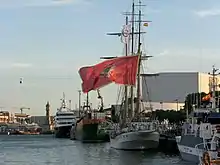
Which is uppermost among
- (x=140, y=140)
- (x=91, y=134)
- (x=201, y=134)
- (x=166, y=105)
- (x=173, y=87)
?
(x=173, y=87)

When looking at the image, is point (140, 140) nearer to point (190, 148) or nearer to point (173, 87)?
point (190, 148)

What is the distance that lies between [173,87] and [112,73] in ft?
366

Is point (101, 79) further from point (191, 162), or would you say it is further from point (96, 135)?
point (96, 135)

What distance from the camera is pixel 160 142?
282ft

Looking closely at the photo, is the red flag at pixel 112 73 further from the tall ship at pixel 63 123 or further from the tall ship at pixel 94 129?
the tall ship at pixel 63 123

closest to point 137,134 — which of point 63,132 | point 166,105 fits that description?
point 166,105

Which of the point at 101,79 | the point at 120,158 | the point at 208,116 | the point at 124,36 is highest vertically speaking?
the point at 124,36

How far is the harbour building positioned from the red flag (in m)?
97.9

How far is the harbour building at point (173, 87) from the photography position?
18112cm

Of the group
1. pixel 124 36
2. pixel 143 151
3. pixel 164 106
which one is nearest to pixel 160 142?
pixel 143 151

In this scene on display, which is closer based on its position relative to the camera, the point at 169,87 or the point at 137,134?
the point at 137,134

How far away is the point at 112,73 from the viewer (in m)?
80.2

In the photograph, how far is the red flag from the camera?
79.8m

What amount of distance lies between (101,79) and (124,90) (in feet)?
43.4
